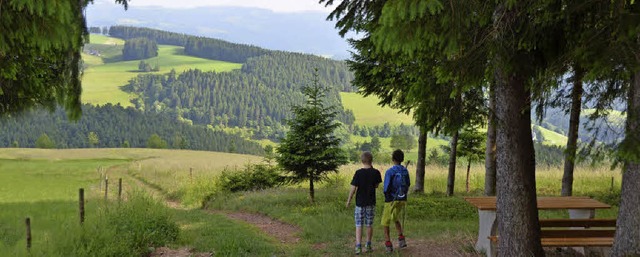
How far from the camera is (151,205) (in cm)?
1159

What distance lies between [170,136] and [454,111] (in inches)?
5453

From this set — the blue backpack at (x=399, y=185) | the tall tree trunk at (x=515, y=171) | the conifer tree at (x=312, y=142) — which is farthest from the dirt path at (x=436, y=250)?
the conifer tree at (x=312, y=142)

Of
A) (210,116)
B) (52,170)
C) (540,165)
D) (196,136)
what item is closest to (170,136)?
(196,136)

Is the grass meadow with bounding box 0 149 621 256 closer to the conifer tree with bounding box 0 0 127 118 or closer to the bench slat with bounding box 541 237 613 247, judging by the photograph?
the bench slat with bounding box 541 237 613 247

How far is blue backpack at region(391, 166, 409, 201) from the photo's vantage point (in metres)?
8.16

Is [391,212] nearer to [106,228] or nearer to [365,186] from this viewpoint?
[365,186]

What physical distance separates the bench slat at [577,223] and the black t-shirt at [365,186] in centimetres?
262

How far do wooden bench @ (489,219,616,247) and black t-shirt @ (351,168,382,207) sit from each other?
2.17 m

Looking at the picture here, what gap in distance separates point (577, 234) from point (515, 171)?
1541 millimetres

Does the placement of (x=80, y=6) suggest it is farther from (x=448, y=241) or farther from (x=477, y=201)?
(x=448, y=241)

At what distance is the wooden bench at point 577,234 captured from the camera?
6.43 metres

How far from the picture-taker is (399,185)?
8148 millimetres

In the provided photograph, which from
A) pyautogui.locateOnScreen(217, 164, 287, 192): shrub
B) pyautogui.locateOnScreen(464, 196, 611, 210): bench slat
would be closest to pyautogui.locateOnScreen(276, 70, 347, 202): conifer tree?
pyautogui.locateOnScreen(217, 164, 287, 192): shrub

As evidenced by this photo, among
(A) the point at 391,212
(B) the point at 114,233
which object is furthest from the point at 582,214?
(B) the point at 114,233
